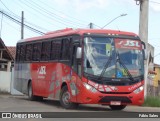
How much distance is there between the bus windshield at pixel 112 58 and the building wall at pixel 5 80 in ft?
68.2

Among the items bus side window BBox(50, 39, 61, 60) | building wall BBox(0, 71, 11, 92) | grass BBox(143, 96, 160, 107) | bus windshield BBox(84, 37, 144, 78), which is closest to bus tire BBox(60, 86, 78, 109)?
bus side window BBox(50, 39, 61, 60)

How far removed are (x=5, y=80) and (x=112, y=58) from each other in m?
21.5

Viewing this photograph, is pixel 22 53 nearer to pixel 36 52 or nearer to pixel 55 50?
pixel 36 52

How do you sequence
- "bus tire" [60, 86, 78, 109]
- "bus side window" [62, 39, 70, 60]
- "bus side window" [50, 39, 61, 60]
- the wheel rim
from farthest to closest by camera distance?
"bus side window" [50, 39, 61, 60] < "bus side window" [62, 39, 70, 60] < the wheel rim < "bus tire" [60, 86, 78, 109]

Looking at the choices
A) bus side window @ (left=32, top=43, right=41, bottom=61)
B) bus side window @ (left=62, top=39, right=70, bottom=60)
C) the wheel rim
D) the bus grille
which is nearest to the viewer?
the bus grille

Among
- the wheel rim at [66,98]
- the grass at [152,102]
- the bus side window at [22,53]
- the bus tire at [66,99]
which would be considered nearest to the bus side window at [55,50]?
the bus tire at [66,99]

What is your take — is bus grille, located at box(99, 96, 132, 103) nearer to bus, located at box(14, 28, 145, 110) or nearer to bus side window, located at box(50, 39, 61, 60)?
bus, located at box(14, 28, 145, 110)

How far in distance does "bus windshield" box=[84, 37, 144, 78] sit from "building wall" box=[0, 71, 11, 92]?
68.2 ft

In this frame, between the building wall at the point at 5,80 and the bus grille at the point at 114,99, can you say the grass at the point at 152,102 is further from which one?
the building wall at the point at 5,80

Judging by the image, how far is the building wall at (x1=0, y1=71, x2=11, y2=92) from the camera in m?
37.4

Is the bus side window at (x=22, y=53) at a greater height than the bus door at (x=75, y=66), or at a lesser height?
greater

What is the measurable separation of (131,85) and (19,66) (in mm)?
9733

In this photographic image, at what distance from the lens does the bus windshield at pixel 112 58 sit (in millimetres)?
17484

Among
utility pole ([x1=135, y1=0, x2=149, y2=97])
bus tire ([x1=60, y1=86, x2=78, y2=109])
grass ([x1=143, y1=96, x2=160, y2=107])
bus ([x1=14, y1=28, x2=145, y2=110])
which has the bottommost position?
grass ([x1=143, y1=96, x2=160, y2=107])
